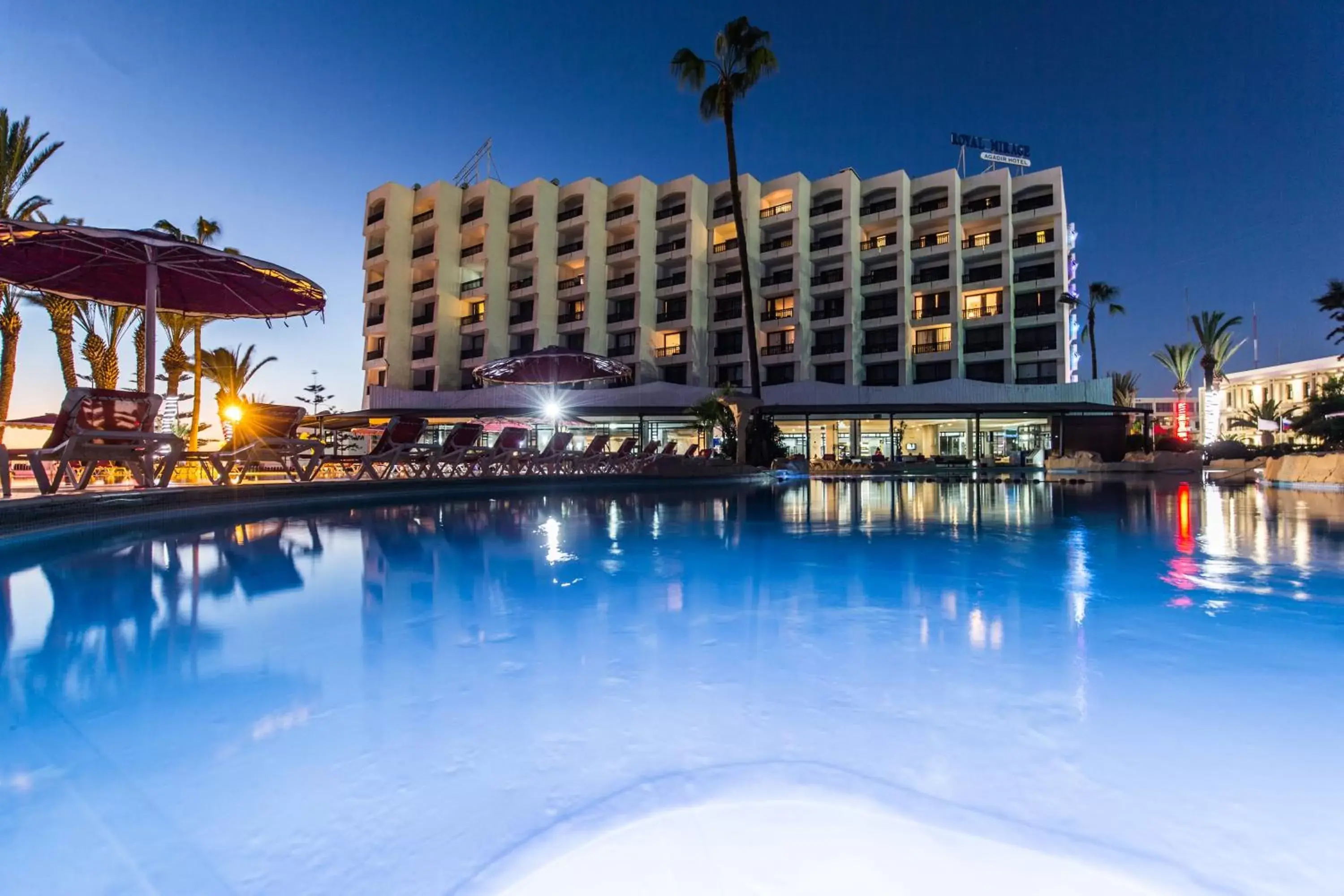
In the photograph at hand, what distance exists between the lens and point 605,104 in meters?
49.4

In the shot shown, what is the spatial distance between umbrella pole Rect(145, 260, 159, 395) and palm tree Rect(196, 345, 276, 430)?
19.0 meters

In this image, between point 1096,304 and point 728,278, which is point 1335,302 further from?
point 728,278

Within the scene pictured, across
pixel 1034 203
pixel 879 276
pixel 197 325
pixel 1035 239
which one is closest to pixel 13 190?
pixel 197 325

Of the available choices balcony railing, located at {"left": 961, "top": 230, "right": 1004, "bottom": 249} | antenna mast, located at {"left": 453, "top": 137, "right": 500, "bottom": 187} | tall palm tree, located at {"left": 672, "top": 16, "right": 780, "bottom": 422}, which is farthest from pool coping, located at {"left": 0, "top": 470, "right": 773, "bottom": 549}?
antenna mast, located at {"left": 453, "top": 137, "right": 500, "bottom": 187}

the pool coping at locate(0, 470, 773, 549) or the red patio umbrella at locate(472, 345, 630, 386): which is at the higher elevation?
the red patio umbrella at locate(472, 345, 630, 386)

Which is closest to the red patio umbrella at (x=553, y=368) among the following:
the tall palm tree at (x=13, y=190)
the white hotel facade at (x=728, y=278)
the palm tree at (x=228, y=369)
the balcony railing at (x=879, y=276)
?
the tall palm tree at (x=13, y=190)

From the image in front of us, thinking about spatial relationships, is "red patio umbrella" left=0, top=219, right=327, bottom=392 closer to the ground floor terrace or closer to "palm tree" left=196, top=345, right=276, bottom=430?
the ground floor terrace

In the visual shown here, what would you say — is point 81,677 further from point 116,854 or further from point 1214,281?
point 1214,281

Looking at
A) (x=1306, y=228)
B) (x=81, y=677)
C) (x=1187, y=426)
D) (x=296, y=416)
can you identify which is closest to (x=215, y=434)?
(x=296, y=416)

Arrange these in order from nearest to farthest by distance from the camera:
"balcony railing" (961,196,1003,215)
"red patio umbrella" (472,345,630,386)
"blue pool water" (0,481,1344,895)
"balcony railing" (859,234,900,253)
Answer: "blue pool water" (0,481,1344,895), "red patio umbrella" (472,345,630,386), "balcony railing" (961,196,1003,215), "balcony railing" (859,234,900,253)

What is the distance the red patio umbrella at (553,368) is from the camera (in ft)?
50.5

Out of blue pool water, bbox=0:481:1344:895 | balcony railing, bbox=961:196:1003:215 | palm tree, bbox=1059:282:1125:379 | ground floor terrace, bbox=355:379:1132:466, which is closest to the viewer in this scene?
blue pool water, bbox=0:481:1344:895

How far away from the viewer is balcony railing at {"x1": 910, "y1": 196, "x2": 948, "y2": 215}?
36.8m

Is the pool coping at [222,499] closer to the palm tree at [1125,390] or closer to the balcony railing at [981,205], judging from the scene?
the balcony railing at [981,205]
